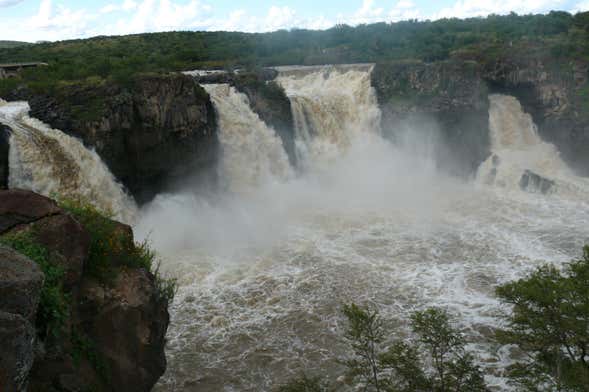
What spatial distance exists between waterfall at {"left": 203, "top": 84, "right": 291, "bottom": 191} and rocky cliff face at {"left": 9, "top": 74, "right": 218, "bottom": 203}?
0.69m

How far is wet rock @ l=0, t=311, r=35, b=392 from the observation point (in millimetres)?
5473

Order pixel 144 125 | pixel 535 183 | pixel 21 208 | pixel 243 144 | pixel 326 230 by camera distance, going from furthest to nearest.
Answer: pixel 535 183 < pixel 243 144 < pixel 326 230 < pixel 144 125 < pixel 21 208

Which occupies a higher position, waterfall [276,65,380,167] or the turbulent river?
waterfall [276,65,380,167]

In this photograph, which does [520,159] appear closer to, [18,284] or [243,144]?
[243,144]

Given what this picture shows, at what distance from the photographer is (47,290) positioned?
752cm

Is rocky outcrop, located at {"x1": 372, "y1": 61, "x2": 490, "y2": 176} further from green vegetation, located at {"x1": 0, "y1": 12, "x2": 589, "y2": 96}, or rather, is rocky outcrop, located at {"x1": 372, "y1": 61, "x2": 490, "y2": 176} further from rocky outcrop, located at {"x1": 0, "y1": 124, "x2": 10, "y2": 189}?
rocky outcrop, located at {"x1": 0, "y1": 124, "x2": 10, "y2": 189}

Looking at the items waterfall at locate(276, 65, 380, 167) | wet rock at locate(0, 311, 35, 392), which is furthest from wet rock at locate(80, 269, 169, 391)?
waterfall at locate(276, 65, 380, 167)

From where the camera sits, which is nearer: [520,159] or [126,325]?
[126,325]

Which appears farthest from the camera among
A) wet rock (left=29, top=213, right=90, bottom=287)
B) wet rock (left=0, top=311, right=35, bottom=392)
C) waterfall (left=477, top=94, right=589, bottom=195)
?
waterfall (left=477, top=94, right=589, bottom=195)

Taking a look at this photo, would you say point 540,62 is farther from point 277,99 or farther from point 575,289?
point 575,289

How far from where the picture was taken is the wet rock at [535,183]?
2744 centimetres

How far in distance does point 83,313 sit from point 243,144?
17.8 meters

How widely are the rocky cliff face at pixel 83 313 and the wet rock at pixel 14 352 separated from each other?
56 centimetres

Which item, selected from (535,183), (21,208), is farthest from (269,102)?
(21,208)
